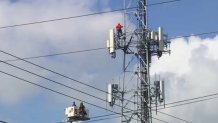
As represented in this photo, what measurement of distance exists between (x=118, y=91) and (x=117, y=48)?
358cm

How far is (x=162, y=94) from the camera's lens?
218ft

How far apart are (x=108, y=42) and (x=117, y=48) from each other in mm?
902

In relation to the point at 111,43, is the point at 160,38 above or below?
above

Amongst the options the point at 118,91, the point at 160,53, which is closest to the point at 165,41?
the point at 160,53

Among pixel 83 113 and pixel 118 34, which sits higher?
pixel 118 34

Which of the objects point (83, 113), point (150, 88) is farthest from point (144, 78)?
point (83, 113)

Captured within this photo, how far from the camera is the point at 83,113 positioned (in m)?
67.6

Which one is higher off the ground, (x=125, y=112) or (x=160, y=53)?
(x=160, y=53)

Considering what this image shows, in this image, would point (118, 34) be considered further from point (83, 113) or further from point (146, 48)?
point (83, 113)

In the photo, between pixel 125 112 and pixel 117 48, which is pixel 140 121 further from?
pixel 117 48

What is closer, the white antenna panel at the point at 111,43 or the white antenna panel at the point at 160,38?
the white antenna panel at the point at 111,43

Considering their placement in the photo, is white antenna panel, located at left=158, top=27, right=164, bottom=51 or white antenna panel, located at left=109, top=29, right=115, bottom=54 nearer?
white antenna panel, located at left=109, top=29, right=115, bottom=54

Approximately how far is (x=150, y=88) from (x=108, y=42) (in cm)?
527

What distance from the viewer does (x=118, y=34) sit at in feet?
222
